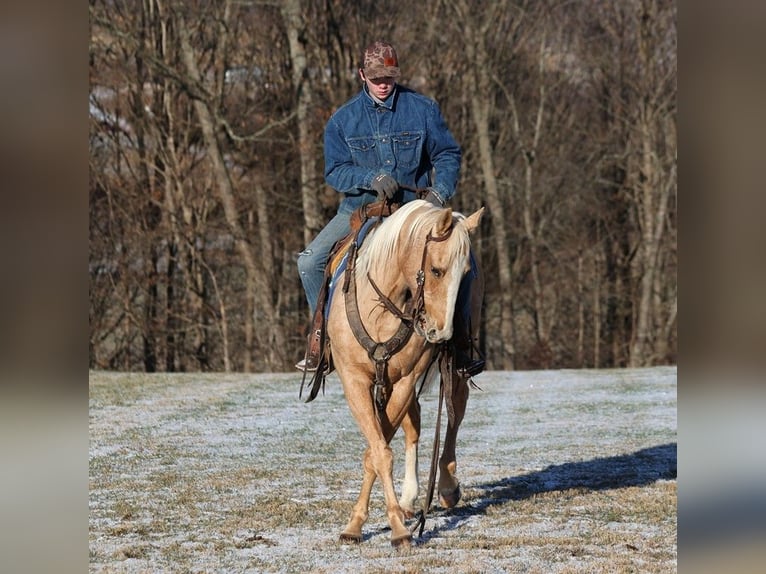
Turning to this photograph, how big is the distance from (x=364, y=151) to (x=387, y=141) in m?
0.16

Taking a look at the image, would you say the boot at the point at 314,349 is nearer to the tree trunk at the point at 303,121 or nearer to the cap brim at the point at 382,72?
the cap brim at the point at 382,72

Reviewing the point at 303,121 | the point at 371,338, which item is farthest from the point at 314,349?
the point at 303,121

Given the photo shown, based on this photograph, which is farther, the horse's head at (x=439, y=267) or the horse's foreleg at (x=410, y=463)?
the horse's foreleg at (x=410, y=463)

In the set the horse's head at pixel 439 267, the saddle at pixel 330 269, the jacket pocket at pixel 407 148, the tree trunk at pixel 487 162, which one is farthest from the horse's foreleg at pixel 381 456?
the tree trunk at pixel 487 162

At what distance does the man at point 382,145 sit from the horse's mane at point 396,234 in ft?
1.93

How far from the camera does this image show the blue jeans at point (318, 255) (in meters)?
7.05

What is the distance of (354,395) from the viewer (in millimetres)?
6250

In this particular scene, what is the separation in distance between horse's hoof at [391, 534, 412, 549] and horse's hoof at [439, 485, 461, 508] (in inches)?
43.7

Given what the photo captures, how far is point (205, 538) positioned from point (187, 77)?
17106 millimetres

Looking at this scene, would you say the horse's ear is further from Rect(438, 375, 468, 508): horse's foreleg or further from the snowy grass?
the snowy grass

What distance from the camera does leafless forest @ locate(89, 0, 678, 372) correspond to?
73.3ft

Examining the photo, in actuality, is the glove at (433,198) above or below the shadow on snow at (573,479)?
above
